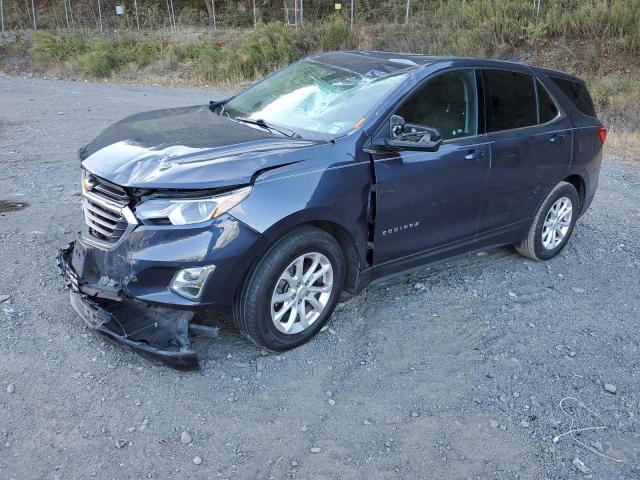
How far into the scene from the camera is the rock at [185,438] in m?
3.12

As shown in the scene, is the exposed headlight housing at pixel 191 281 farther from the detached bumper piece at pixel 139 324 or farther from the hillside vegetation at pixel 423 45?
the hillside vegetation at pixel 423 45

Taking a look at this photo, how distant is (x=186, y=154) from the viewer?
3.59 metres

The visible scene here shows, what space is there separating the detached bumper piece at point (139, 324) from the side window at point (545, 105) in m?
3.48

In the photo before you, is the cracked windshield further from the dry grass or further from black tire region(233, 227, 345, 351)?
the dry grass

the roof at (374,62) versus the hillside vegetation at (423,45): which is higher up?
the roof at (374,62)

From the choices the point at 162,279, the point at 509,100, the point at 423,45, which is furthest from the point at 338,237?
the point at 423,45

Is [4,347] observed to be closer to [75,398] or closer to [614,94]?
[75,398]

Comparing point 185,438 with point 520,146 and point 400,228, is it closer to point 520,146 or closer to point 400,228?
point 400,228

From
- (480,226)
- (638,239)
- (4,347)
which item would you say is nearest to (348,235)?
(480,226)

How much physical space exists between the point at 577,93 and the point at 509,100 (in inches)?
48.0

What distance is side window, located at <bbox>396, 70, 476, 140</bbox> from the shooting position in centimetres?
429

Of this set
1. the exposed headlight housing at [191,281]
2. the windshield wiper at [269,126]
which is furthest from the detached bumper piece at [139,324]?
the windshield wiper at [269,126]

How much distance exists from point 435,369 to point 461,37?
16.7 meters

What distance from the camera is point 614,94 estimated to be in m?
15.2
